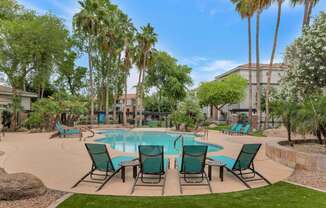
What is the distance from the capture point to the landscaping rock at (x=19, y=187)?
14.1ft

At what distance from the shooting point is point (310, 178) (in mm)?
5953

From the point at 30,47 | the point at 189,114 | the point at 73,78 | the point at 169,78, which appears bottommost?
the point at 189,114

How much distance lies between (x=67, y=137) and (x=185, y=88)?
2123 cm

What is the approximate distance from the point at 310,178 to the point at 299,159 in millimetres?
1071

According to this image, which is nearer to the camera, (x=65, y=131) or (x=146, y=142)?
(x=65, y=131)

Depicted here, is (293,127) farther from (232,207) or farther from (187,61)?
(187,61)

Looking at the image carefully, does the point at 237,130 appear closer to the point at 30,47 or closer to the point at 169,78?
the point at 30,47

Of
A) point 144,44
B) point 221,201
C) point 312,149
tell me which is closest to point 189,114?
point 144,44

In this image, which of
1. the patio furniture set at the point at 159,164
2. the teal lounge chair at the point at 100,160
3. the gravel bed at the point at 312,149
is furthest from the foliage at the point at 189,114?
the teal lounge chair at the point at 100,160

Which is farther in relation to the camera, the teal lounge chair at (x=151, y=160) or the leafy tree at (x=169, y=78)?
the leafy tree at (x=169, y=78)

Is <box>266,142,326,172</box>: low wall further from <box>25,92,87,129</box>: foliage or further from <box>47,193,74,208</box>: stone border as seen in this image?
<box>25,92,87,129</box>: foliage

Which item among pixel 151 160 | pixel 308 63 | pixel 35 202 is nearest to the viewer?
pixel 35 202

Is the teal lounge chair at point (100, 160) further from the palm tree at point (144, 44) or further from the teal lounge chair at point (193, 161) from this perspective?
the palm tree at point (144, 44)

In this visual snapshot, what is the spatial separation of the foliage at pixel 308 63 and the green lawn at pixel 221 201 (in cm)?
560
